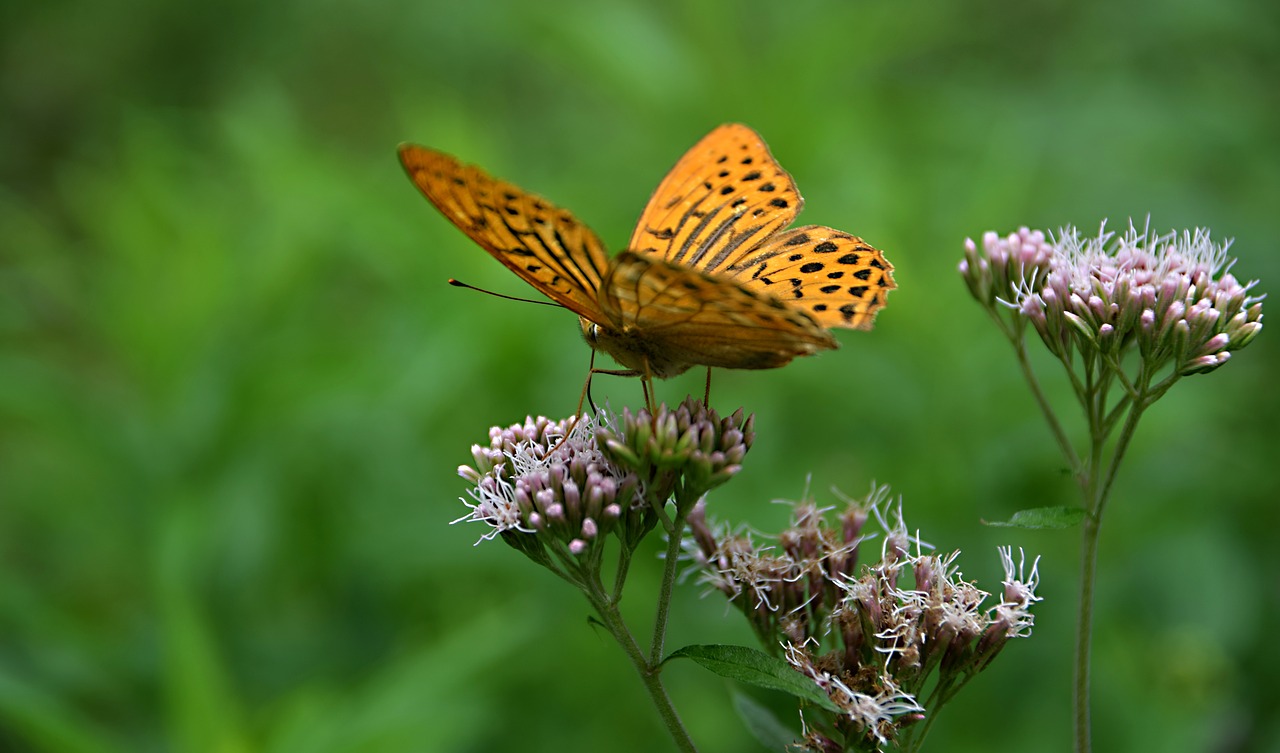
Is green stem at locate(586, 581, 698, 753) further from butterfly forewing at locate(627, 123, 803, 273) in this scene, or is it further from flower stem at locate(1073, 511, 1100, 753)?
butterfly forewing at locate(627, 123, 803, 273)

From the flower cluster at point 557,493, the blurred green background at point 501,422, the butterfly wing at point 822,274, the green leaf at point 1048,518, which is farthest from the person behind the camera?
the blurred green background at point 501,422

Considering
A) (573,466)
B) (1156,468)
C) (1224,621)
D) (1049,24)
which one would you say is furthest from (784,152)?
(1049,24)

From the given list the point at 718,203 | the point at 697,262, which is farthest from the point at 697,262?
the point at 718,203

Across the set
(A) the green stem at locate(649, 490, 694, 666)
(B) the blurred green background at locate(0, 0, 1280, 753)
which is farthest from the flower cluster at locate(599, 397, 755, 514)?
(B) the blurred green background at locate(0, 0, 1280, 753)

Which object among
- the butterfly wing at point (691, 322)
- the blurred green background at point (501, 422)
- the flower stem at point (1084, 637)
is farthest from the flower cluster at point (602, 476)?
the blurred green background at point (501, 422)

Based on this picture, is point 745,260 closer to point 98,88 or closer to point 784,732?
point 784,732

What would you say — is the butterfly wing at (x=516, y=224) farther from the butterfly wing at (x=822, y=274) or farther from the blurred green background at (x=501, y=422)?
the blurred green background at (x=501, y=422)

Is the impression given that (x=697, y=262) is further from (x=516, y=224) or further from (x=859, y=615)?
(x=859, y=615)
